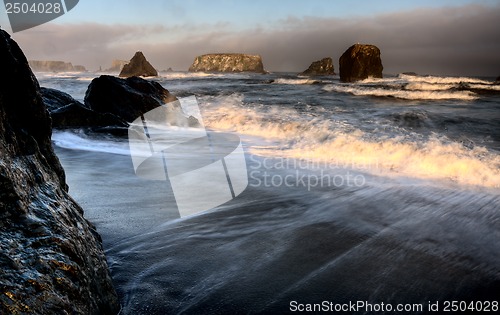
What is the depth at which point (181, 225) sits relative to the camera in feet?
9.69

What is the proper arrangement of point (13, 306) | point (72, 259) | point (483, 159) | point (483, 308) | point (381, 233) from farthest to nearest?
point (483, 159), point (381, 233), point (483, 308), point (72, 259), point (13, 306)

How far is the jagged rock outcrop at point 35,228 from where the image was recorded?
1.29 metres

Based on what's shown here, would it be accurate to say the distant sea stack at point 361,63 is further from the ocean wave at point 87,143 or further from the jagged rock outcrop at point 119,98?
the ocean wave at point 87,143

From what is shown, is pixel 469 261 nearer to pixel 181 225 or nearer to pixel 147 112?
pixel 181 225

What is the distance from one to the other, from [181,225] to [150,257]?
57 centimetres

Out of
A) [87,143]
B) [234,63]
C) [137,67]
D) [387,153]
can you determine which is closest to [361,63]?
[387,153]

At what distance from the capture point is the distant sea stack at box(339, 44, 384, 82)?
3859 centimetres

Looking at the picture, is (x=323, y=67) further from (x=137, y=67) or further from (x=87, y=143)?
(x=87, y=143)

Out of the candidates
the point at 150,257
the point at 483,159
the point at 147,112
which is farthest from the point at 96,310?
the point at 147,112

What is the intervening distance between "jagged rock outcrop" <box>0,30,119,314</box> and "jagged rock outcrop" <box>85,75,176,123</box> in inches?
302

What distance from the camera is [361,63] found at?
38656mm

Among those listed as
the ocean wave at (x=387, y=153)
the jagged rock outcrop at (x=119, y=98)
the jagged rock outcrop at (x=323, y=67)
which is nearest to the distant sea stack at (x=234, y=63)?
the jagged rock outcrop at (x=323, y=67)

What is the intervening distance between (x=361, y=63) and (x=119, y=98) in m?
34.1

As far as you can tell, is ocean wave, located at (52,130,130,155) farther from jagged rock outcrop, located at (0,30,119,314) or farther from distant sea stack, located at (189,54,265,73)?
distant sea stack, located at (189,54,265,73)
